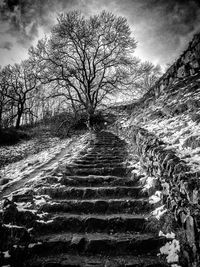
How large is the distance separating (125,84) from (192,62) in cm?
898

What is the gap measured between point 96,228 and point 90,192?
0.84 m

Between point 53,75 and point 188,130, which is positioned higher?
point 53,75

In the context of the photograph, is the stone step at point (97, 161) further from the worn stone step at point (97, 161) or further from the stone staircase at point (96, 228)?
the stone staircase at point (96, 228)

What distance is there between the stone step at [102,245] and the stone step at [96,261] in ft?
0.22

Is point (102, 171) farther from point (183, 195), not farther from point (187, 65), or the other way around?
point (187, 65)

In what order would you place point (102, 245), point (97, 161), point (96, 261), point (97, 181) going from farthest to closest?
1. point (97, 161)
2. point (97, 181)
3. point (102, 245)
4. point (96, 261)

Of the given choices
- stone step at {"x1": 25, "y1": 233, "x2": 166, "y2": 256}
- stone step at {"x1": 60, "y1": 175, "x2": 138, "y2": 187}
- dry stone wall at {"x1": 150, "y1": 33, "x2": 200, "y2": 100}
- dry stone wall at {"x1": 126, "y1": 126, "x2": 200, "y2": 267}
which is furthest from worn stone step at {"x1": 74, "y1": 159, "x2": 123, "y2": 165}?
dry stone wall at {"x1": 150, "y1": 33, "x2": 200, "y2": 100}

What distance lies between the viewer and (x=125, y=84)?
1530cm

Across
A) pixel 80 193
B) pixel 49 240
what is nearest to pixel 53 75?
pixel 80 193

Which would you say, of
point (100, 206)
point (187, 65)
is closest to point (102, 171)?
point (100, 206)

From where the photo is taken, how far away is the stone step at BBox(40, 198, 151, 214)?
2.81 m

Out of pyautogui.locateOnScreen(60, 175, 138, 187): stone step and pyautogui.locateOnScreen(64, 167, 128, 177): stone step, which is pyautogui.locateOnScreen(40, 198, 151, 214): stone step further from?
pyautogui.locateOnScreen(64, 167, 128, 177): stone step

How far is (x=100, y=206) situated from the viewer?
289cm

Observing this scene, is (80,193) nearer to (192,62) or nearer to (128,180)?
(128,180)
